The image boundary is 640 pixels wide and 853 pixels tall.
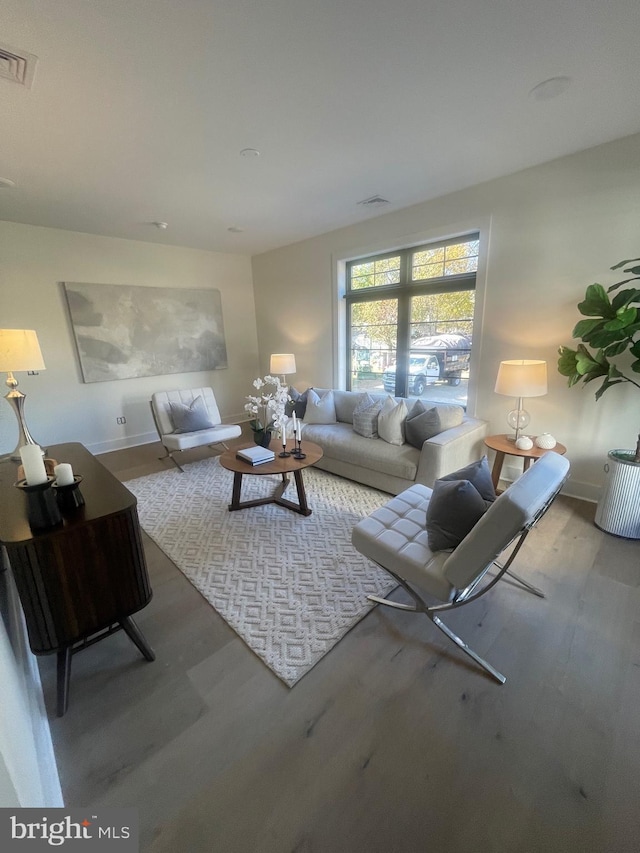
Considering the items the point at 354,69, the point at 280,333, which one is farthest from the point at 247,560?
the point at 280,333

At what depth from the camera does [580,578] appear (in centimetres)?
203

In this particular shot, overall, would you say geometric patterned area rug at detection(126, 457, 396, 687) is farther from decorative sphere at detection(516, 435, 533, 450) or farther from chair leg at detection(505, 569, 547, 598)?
decorative sphere at detection(516, 435, 533, 450)

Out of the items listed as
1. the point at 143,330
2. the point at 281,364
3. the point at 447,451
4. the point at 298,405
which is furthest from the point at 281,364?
the point at 447,451

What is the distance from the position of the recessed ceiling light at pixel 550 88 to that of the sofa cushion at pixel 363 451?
7.74 feet

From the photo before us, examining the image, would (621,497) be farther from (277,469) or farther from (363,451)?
(277,469)

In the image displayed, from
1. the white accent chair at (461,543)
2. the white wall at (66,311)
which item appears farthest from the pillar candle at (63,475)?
the white wall at (66,311)

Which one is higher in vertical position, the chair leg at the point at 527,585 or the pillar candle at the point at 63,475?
the pillar candle at the point at 63,475

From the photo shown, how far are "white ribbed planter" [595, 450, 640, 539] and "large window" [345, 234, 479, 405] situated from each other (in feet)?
4.74

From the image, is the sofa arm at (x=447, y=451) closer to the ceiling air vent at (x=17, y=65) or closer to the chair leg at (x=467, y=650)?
the chair leg at (x=467, y=650)

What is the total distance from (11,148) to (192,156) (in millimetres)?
1122

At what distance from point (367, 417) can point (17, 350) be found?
268 centimetres

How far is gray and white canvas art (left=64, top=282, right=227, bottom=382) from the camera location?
4133 millimetres

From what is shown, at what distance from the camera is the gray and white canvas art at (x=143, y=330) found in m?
4.13

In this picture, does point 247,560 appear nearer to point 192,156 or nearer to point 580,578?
point 580,578
